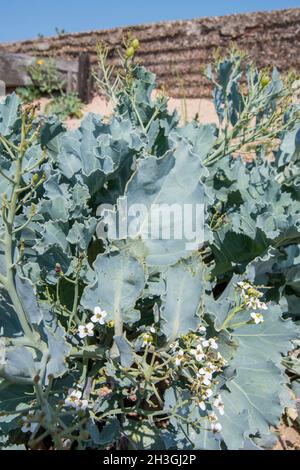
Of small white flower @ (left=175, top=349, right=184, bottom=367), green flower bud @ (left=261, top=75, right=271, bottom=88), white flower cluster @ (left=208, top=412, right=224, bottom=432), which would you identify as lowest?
white flower cluster @ (left=208, top=412, right=224, bottom=432)

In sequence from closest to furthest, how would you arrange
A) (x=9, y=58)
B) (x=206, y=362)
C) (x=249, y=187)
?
(x=206, y=362) < (x=249, y=187) < (x=9, y=58)

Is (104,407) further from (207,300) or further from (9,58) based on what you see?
(9,58)

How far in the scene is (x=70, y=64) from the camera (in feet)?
26.9

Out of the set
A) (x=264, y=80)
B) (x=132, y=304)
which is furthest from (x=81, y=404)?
(x=264, y=80)

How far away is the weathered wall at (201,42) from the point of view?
716 centimetres

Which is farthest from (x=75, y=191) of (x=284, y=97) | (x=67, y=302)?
(x=284, y=97)

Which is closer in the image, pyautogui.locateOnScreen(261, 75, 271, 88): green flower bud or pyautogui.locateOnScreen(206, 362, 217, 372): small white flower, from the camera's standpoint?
pyautogui.locateOnScreen(206, 362, 217, 372): small white flower

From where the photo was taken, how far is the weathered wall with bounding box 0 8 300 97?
7156 millimetres

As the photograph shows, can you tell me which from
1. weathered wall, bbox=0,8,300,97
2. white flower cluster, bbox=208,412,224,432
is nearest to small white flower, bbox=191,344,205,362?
white flower cluster, bbox=208,412,224,432

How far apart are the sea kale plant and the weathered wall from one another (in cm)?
546

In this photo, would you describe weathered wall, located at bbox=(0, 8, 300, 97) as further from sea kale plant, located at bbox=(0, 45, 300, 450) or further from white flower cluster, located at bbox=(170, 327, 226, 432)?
white flower cluster, located at bbox=(170, 327, 226, 432)

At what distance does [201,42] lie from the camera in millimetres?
7809

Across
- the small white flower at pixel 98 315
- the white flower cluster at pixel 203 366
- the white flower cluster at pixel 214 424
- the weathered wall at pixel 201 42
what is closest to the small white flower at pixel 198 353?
the white flower cluster at pixel 203 366
